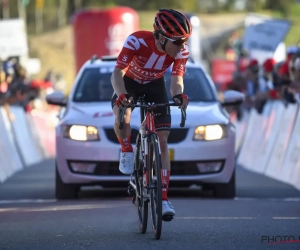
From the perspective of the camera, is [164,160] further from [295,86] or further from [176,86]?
[295,86]

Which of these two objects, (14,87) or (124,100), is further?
(14,87)

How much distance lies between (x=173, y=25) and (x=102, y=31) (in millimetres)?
25962

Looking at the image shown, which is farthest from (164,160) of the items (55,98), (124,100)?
(55,98)

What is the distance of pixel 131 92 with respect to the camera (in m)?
10.4

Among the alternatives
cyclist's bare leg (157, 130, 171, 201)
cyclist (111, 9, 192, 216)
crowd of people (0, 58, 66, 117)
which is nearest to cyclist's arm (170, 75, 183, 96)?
cyclist (111, 9, 192, 216)

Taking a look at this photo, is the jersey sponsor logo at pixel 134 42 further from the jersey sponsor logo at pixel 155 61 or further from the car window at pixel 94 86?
the car window at pixel 94 86

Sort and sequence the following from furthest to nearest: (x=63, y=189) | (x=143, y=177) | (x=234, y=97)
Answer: (x=234, y=97) → (x=63, y=189) → (x=143, y=177)

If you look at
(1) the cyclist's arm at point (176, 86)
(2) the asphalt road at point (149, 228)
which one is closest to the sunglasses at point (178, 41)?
(1) the cyclist's arm at point (176, 86)

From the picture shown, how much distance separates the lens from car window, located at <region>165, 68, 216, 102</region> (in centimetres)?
1443

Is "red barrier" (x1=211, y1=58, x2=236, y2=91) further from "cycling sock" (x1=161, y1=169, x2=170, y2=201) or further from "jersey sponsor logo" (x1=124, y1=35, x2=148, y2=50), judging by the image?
Result: "cycling sock" (x1=161, y1=169, x2=170, y2=201)

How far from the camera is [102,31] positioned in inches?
1390

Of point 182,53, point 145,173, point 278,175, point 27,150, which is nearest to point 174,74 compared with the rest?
point 182,53

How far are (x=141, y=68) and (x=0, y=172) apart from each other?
7969mm

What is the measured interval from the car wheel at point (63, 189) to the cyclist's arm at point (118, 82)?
159 inches
